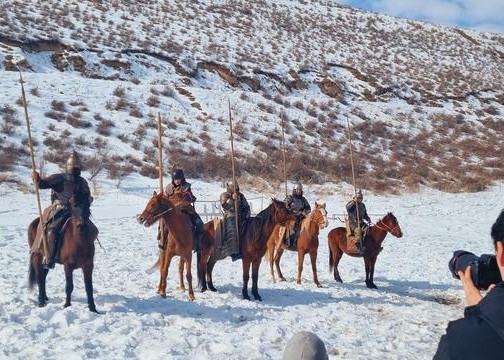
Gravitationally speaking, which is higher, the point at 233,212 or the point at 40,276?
the point at 233,212

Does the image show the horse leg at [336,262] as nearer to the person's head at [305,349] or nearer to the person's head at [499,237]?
the person's head at [305,349]

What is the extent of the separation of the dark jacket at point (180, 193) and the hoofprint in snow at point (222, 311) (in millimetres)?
1751

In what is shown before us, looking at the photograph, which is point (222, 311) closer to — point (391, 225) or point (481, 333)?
point (391, 225)

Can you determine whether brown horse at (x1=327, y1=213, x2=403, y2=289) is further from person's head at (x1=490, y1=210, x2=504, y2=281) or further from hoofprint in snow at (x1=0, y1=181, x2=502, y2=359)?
person's head at (x1=490, y1=210, x2=504, y2=281)

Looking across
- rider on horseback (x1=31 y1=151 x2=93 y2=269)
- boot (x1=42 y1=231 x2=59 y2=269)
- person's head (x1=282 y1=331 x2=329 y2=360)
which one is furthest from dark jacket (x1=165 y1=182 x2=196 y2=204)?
person's head (x1=282 y1=331 x2=329 y2=360)

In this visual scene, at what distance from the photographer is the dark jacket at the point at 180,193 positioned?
30.3 ft

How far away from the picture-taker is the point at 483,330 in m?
1.72

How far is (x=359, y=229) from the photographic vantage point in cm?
1088

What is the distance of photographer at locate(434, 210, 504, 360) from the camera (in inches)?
66.1

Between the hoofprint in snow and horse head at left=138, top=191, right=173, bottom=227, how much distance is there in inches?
54.1

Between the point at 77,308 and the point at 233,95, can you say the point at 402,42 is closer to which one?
the point at 233,95

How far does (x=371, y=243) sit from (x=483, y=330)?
9333 millimetres

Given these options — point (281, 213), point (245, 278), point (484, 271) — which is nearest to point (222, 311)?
point (245, 278)

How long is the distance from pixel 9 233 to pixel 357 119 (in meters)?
27.7
